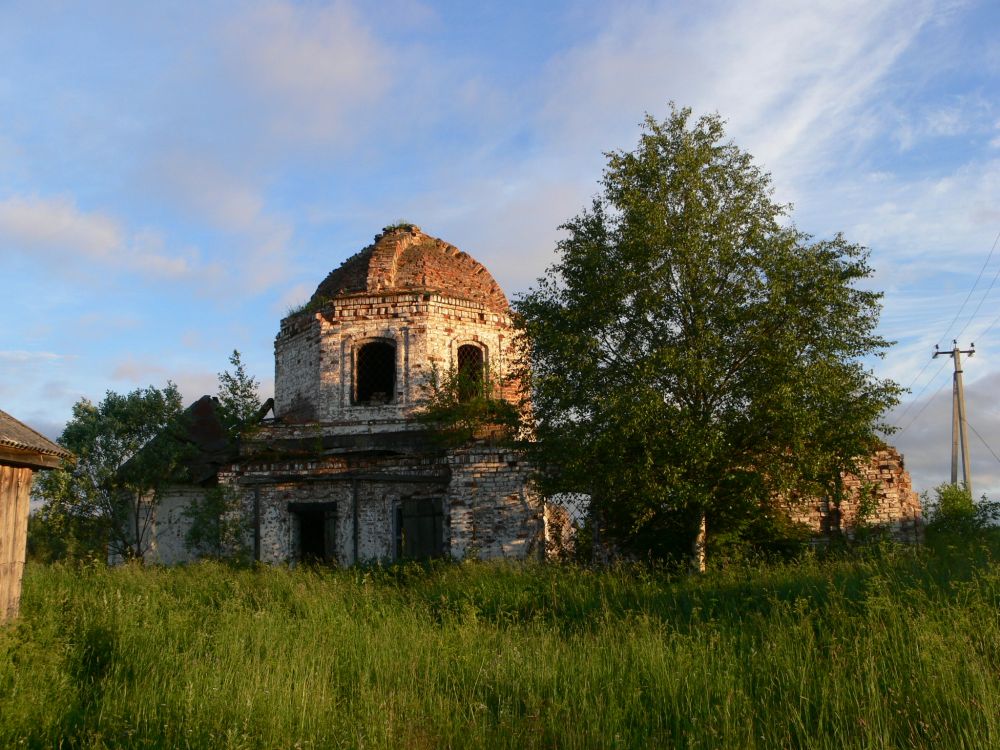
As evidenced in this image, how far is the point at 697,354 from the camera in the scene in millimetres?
12453

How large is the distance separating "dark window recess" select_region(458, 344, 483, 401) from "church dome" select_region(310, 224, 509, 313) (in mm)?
1228

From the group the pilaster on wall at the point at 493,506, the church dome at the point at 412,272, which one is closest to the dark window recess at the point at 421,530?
the pilaster on wall at the point at 493,506

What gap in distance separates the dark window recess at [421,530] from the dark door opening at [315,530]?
5.29 ft

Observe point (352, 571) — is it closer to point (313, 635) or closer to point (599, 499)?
point (599, 499)

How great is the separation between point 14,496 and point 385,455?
8.96 meters

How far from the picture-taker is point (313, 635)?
8.16m

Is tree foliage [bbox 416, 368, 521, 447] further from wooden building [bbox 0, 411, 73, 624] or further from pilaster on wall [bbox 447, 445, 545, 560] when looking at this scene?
wooden building [bbox 0, 411, 73, 624]

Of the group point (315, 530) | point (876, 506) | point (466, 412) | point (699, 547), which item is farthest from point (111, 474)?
point (876, 506)

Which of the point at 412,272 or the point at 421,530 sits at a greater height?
the point at 412,272

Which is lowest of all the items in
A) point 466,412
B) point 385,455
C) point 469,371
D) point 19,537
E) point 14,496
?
point 19,537

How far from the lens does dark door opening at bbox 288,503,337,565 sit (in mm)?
17328

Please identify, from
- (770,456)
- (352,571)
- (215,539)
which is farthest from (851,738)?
(215,539)

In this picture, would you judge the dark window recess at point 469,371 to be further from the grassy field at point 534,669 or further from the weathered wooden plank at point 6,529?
the weathered wooden plank at point 6,529

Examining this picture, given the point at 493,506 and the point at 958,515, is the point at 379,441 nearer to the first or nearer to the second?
the point at 493,506
